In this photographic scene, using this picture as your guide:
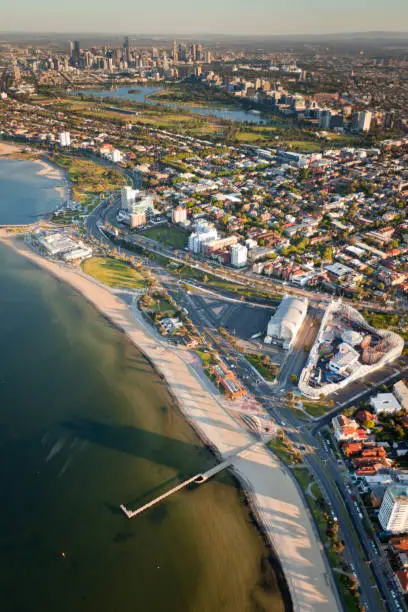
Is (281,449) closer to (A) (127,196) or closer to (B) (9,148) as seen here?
(A) (127,196)

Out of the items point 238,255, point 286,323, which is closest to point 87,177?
point 238,255

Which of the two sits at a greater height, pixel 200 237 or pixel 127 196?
pixel 127 196

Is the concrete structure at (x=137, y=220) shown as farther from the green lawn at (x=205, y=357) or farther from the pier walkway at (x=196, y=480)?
the pier walkway at (x=196, y=480)

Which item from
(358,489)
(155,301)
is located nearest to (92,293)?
(155,301)

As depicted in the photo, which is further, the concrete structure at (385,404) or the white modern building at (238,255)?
the white modern building at (238,255)

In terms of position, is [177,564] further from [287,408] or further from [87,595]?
[287,408]

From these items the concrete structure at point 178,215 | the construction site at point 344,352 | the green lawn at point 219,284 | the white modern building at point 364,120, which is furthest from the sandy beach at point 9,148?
the construction site at point 344,352

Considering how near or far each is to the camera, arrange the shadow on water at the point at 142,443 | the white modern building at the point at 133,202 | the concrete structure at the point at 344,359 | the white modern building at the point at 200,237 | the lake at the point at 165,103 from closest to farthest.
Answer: the shadow on water at the point at 142,443
the concrete structure at the point at 344,359
the white modern building at the point at 200,237
the white modern building at the point at 133,202
the lake at the point at 165,103
